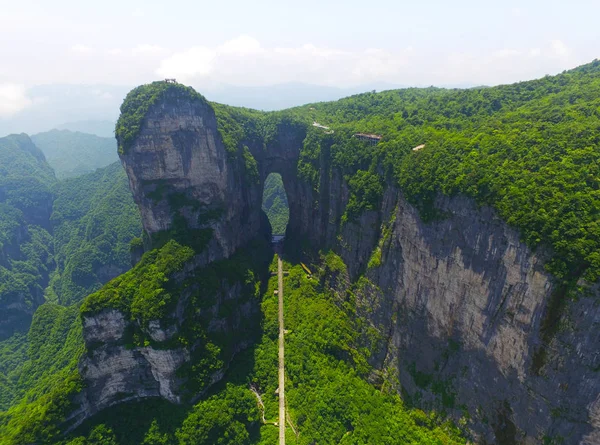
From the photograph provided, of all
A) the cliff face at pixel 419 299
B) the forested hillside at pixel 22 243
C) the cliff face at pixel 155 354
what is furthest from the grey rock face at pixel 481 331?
the forested hillside at pixel 22 243

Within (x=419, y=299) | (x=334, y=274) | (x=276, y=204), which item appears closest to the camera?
(x=419, y=299)

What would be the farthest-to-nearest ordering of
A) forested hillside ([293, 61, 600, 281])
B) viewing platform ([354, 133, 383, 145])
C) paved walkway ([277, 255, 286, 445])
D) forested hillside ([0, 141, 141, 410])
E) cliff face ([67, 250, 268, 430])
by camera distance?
1. forested hillside ([0, 141, 141, 410])
2. viewing platform ([354, 133, 383, 145])
3. paved walkway ([277, 255, 286, 445])
4. cliff face ([67, 250, 268, 430])
5. forested hillside ([293, 61, 600, 281])

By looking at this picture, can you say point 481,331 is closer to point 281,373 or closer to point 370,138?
point 281,373

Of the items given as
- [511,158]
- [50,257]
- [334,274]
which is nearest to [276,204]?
[334,274]

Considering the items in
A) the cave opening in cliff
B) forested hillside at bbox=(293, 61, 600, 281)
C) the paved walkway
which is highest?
forested hillside at bbox=(293, 61, 600, 281)

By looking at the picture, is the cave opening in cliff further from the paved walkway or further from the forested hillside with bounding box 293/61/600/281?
the forested hillside with bounding box 293/61/600/281

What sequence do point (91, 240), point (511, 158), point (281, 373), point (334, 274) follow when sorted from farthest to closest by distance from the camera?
point (91, 240) → point (334, 274) → point (281, 373) → point (511, 158)

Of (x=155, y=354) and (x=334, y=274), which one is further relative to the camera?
(x=334, y=274)

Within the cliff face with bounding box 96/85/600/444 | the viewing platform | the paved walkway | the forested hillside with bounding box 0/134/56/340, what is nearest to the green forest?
the paved walkway
